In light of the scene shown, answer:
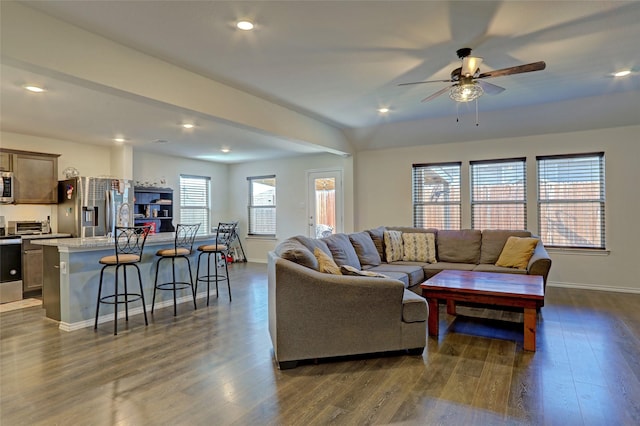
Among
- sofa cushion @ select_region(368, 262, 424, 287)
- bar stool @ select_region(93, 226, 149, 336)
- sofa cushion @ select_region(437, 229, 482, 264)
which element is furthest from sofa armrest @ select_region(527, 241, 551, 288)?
bar stool @ select_region(93, 226, 149, 336)

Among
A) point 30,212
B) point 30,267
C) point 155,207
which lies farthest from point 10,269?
point 155,207

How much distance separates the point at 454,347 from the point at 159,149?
6.38 metres

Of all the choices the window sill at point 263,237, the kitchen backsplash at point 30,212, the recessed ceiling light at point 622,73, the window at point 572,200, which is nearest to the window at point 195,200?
the window sill at point 263,237

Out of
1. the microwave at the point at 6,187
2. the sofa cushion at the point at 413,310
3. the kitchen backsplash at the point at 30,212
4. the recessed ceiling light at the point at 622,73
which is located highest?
the recessed ceiling light at the point at 622,73

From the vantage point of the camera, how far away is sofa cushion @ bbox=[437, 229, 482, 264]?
531 centimetres

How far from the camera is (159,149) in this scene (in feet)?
23.9

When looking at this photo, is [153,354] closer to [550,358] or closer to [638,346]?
[550,358]

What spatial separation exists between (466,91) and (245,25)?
202 cm

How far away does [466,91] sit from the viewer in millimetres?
3400

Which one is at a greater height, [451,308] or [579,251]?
[579,251]

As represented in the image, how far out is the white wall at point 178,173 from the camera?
750 cm

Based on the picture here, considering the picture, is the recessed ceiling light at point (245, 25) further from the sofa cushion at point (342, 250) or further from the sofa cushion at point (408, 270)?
the sofa cushion at point (408, 270)

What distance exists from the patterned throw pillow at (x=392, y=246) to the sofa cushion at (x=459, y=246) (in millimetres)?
595

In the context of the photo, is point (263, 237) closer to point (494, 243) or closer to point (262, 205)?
point (262, 205)
